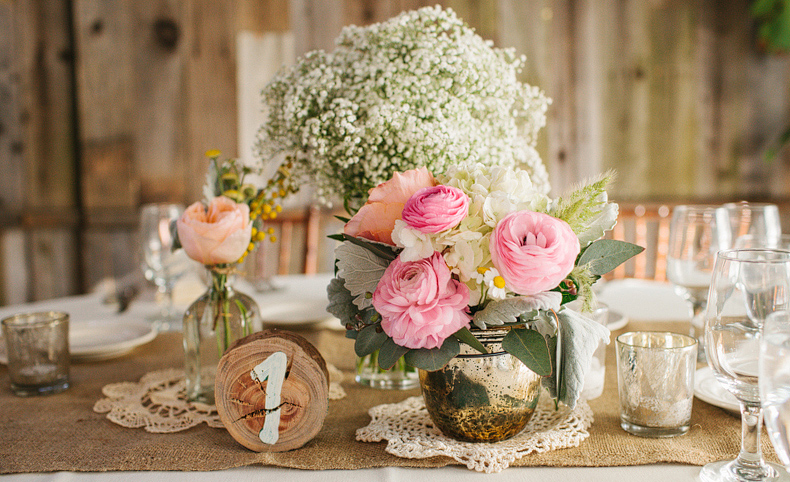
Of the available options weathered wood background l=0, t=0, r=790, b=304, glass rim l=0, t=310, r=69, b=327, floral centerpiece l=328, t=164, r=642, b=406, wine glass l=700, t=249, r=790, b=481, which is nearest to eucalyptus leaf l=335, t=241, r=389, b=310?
floral centerpiece l=328, t=164, r=642, b=406

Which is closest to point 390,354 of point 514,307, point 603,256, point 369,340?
point 369,340

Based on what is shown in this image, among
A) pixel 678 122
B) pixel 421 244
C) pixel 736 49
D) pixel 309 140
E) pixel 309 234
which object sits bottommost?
pixel 309 234

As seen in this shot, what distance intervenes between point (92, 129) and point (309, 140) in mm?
2309

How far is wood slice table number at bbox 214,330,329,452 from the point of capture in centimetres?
68

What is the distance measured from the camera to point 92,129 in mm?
2787

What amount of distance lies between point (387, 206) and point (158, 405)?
47cm

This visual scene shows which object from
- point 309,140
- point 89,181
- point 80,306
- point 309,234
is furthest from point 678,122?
point 89,181

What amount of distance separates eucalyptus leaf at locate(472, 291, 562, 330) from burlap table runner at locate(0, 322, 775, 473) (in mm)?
162

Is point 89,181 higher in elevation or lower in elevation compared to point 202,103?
lower

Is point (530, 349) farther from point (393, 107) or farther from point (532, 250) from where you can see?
point (393, 107)

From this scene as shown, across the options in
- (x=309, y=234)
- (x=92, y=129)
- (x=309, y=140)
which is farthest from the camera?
(x=92, y=129)

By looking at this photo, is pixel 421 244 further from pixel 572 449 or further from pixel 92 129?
pixel 92 129

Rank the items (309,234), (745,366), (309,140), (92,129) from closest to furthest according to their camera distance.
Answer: (745,366), (309,140), (309,234), (92,129)

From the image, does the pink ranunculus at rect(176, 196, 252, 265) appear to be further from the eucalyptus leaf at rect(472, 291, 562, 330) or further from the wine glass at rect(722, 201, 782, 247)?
the wine glass at rect(722, 201, 782, 247)
